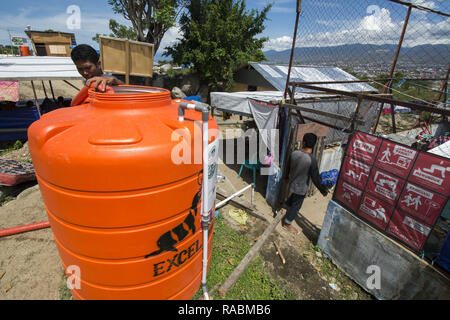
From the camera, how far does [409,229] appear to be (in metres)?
2.86

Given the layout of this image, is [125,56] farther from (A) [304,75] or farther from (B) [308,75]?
(B) [308,75]

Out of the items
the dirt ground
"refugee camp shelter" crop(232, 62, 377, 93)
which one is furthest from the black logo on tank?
"refugee camp shelter" crop(232, 62, 377, 93)

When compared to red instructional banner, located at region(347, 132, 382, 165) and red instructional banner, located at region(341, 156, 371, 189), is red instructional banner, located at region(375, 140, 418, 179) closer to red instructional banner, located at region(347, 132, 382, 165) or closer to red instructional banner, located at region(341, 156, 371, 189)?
red instructional banner, located at region(347, 132, 382, 165)

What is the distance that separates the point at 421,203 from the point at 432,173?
400 mm

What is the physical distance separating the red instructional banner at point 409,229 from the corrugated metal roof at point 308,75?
339 inches

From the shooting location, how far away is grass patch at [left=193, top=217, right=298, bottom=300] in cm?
287

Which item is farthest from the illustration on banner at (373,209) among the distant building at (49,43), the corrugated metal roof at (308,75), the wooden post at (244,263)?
the distant building at (49,43)

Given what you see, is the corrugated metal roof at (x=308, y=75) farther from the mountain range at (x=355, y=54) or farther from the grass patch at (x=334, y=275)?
the grass patch at (x=334, y=275)

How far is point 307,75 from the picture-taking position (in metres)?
11.3

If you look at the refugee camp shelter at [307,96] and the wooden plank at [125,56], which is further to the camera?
the refugee camp shelter at [307,96]

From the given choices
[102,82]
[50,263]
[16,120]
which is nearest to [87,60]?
[102,82]

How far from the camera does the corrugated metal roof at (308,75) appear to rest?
35.8ft
